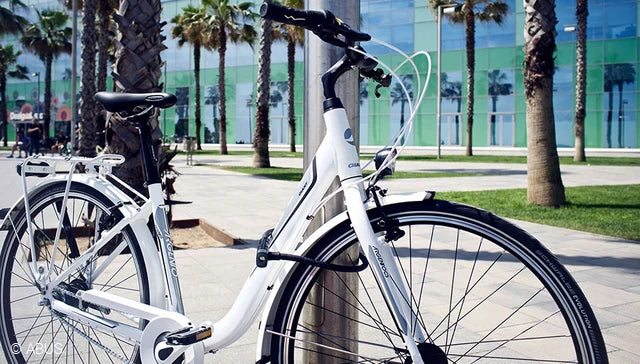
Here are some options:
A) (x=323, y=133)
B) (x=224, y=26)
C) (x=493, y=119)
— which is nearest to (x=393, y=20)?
(x=493, y=119)

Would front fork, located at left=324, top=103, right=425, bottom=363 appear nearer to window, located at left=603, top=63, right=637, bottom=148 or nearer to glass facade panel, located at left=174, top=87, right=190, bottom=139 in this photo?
window, located at left=603, top=63, right=637, bottom=148

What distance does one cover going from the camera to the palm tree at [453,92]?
136ft

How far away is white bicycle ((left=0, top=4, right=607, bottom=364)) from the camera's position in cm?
195

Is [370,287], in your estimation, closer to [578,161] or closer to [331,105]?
[331,105]

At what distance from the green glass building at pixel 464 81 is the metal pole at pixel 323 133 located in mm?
27693

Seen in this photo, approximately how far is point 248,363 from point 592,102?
1516 inches

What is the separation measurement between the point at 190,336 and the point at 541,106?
8253 mm

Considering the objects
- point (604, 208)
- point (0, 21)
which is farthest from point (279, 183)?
point (0, 21)

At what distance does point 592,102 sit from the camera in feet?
123

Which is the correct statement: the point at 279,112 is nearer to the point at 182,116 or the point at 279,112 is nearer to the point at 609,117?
the point at 182,116

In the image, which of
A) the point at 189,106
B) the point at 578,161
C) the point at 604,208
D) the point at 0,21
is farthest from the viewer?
the point at 189,106

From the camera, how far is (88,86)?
62.9 ft

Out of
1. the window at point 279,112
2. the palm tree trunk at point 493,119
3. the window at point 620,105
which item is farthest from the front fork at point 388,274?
the window at point 279,112

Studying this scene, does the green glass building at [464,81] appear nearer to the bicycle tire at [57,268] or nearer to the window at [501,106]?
the window at [501,106]
